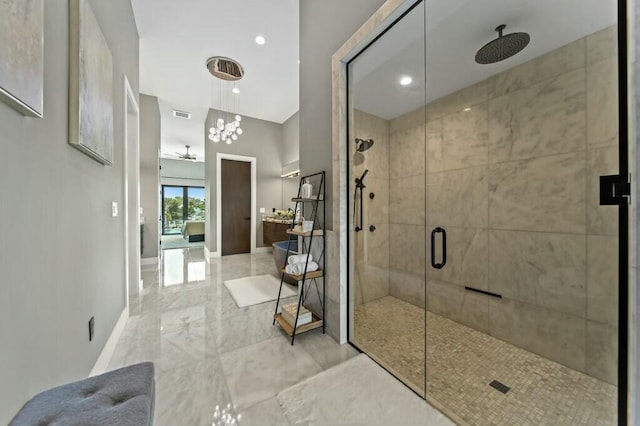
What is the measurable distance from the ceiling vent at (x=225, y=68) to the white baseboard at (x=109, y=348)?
146 inches

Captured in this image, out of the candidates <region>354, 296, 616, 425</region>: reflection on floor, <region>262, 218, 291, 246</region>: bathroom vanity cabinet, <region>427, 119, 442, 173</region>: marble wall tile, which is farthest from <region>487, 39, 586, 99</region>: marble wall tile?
<region>262, 218, 291, 246</region>: bathroom vanity cabinet

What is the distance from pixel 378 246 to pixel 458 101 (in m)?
1.85

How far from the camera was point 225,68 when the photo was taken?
3721mm

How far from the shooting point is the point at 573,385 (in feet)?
4.90

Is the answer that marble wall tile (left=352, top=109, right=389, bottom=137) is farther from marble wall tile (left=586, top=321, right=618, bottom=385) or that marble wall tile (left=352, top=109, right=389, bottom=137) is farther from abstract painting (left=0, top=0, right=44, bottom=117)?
marble wall tile (left=586, top=321, right=618, bottom=385)

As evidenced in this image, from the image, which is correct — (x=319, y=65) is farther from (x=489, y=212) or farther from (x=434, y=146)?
(x=489, y=212)

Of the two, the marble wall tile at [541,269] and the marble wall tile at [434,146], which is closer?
the marble wall tile at [541,269]

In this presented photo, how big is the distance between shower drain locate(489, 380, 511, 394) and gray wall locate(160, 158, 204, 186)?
1176cm

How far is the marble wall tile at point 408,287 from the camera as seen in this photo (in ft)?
8.43

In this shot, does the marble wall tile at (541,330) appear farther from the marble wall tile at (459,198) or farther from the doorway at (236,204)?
the doorway at (236,204)

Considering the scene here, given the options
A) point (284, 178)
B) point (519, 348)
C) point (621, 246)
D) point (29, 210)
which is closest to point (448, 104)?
point (621, 246)

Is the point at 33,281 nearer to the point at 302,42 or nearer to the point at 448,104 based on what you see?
the point at 302,42

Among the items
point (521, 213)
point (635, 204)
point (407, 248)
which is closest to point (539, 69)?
point (521, 213)

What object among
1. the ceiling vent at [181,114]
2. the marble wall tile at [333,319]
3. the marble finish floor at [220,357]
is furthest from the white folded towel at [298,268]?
the ceiling vent at [181,114]
